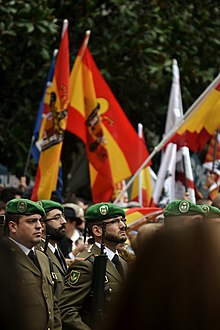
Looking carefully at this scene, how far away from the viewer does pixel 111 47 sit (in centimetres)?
1792

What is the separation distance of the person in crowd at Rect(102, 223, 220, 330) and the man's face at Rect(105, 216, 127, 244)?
464 centimetres

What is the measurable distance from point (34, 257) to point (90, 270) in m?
0.36

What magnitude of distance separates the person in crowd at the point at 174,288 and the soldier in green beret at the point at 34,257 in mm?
3816

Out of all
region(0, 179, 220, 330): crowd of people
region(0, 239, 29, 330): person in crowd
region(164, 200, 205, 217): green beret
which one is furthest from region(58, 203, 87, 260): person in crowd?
region(0, 239, 29, 330): person in crowd

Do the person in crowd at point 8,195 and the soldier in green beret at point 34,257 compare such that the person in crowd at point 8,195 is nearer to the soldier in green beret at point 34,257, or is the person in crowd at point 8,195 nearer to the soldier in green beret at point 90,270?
the soldier in green beret at point 90,270

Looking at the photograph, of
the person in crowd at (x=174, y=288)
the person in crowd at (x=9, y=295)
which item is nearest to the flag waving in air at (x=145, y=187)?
the person in crowd at (x=9, y=295)

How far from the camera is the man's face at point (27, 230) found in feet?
20.3

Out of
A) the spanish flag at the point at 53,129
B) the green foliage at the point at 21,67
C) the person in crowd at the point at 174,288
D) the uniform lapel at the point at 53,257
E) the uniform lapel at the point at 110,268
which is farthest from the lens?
the green foliage at the point at 21,67

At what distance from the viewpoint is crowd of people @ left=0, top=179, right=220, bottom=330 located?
197 cm

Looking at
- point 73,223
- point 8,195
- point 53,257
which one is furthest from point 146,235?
point 73,223

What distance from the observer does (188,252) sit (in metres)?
1.98

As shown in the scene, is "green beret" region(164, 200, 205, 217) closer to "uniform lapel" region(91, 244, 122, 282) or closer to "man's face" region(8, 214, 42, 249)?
"uniform lapel" region(91, 244, 122, 282)

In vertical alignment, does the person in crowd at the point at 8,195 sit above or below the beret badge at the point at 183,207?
below

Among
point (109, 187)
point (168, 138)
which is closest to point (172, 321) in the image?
point (168, 138)
